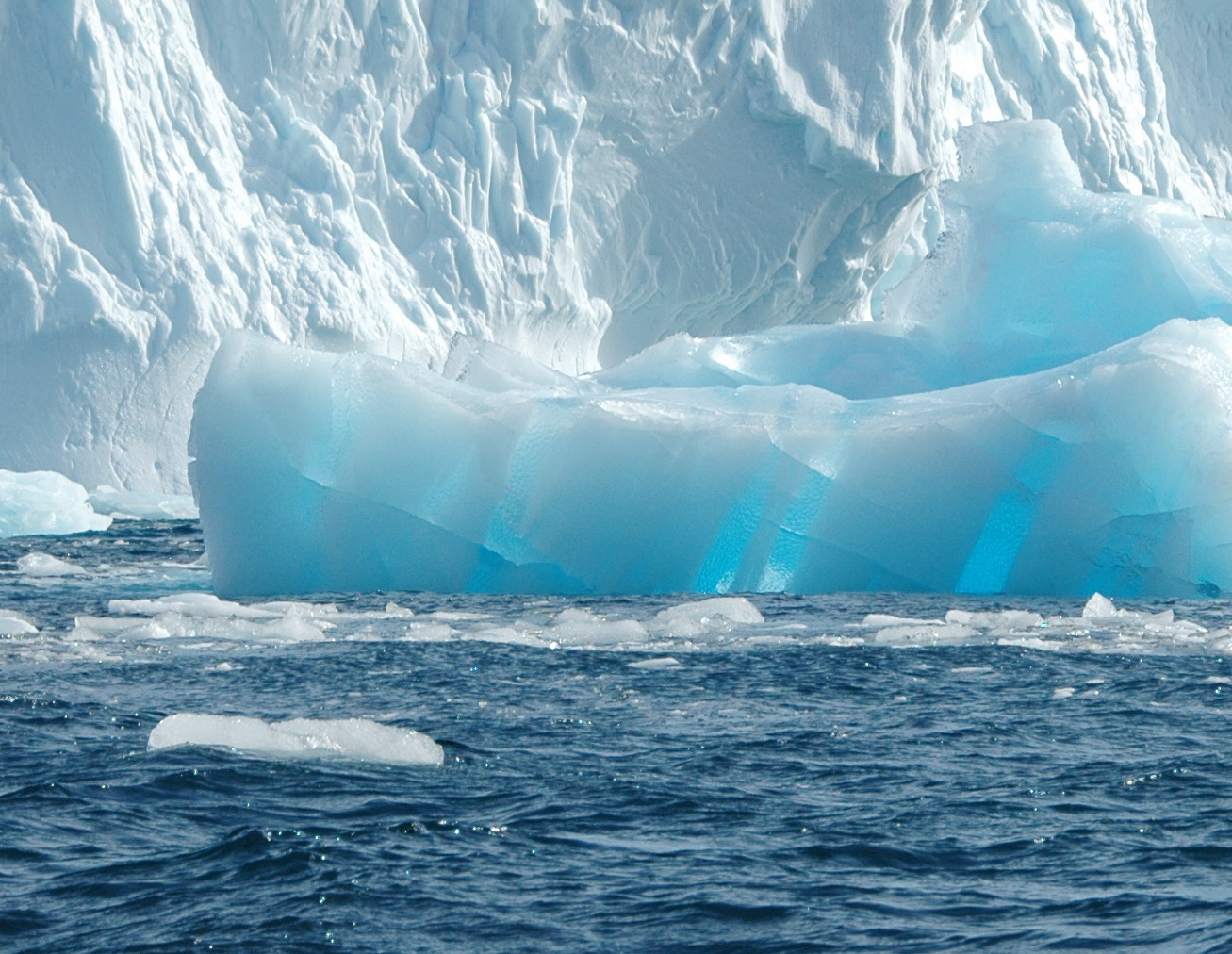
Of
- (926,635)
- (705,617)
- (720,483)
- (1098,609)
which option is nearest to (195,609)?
(705,617)

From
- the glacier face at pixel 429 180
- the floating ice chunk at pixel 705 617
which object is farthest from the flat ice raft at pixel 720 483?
the glacier face at pixel 429 180

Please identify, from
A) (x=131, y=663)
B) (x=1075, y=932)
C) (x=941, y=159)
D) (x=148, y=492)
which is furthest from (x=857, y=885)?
(x=941, y=159)

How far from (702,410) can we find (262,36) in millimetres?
8852

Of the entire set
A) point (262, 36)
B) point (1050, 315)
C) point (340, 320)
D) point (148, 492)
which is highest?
point (262, 36)

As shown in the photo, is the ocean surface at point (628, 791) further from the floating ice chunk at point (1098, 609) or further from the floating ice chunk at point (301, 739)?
the floating ice chunk at point (1098, 609)

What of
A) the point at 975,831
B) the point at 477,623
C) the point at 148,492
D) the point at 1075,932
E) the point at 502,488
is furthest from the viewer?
the point at 148,492

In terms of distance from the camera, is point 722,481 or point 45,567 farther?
point 45,567

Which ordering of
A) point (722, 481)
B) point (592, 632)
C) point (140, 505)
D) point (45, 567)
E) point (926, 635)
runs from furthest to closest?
point (140, 505)
point (45, 567)
point (722, 481)
point (592, 632)
point (926, 635)

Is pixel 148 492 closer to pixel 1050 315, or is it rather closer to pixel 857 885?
pixel 1050 315

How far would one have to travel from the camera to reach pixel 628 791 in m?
4.83

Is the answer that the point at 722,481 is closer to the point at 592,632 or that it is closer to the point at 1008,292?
the point at 592,632

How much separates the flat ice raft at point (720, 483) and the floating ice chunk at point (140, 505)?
5254mm

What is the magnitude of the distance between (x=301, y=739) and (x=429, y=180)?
13018 millimetres

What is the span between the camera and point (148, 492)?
Answer: 15.7m
